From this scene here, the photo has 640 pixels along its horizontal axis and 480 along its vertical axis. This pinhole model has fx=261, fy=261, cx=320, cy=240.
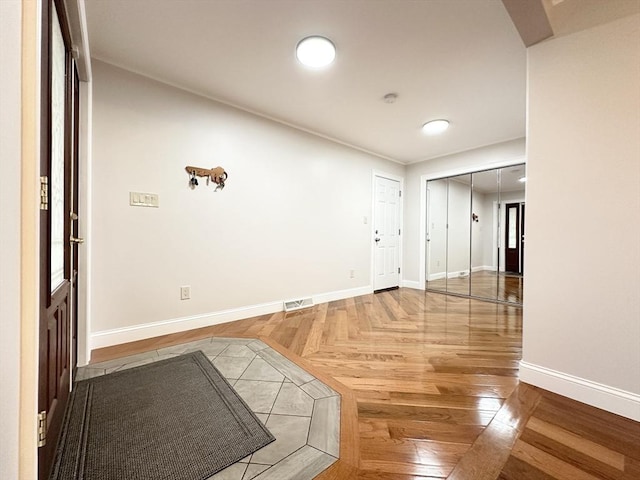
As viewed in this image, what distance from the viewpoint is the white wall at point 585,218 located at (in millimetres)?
1383

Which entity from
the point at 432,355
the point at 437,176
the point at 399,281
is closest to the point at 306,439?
the point at 432,355

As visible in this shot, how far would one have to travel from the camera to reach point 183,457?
109 cm

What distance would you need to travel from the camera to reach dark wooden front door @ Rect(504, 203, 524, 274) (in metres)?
3.80

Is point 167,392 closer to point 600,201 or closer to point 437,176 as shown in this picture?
point 600,201

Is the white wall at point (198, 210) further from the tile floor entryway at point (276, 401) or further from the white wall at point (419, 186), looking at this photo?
the white wall at point (419, 186)

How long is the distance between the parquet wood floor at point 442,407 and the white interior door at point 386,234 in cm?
173

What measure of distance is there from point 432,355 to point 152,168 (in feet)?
9.37

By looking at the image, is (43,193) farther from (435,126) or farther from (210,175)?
(435,126)

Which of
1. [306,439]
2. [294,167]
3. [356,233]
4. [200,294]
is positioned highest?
[294,167]

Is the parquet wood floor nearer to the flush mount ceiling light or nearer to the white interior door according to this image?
the white interior door

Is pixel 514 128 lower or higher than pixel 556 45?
higher

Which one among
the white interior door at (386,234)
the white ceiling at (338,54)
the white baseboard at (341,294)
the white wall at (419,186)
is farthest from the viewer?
the white interior door at (386,234)

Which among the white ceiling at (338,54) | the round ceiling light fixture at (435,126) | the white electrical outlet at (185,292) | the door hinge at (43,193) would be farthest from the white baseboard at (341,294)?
the door hinge at (43,193)

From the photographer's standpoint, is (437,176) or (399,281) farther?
(399,281)
